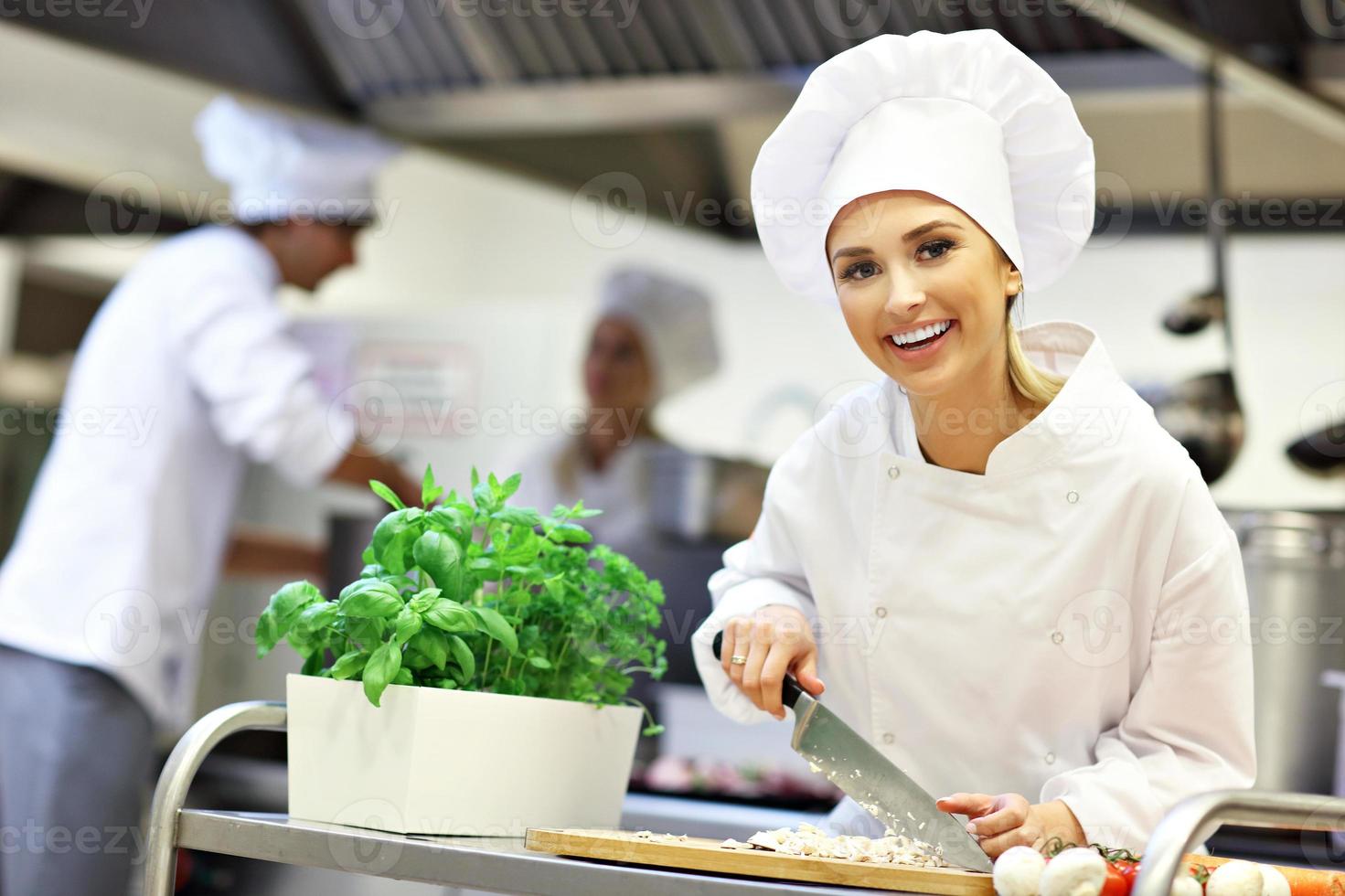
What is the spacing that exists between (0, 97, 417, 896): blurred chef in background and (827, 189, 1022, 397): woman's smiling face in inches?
54.3

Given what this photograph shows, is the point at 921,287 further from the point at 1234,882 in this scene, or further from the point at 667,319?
the point at 667,319

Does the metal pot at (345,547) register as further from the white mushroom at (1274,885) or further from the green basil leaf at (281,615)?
the white mushroom at (1274,885)

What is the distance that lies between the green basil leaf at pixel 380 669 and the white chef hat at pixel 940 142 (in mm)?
453

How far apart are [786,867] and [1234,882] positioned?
24cm

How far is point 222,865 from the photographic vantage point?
219 centimetres

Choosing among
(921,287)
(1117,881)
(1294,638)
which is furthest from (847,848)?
(1294,638)

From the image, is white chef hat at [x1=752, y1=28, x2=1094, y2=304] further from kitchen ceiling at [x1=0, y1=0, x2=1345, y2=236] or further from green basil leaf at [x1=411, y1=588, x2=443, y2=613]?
kitchen ceiling at [x1=0, y1=0, x2=1345, y2=236]

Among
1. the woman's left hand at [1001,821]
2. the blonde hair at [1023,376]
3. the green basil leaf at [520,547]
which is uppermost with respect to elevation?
the blonde hair at [1023,376]

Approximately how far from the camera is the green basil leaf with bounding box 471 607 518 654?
950 mm

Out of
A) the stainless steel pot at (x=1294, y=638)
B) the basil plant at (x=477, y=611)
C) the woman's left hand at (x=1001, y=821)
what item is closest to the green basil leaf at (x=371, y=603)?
the basil plant at (x=477, y=611)

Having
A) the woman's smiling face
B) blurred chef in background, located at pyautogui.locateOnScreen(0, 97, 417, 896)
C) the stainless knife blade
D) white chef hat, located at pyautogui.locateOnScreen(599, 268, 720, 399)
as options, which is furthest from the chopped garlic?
white chef hat, located at pyautogui.locateOnScreen(599, 268, 720, 399)

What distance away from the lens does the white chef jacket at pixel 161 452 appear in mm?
2043

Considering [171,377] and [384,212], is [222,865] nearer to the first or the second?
[171,377]

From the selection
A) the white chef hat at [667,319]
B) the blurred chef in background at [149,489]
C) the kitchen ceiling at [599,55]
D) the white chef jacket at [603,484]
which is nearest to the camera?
the blurred chef in background at [149,489]
